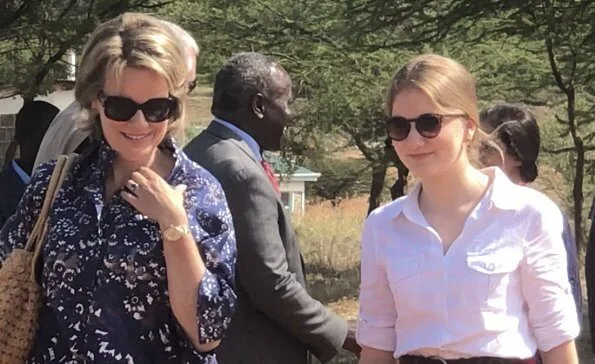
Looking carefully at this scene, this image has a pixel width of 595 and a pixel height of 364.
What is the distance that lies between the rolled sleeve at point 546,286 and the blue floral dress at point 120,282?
2.51ft

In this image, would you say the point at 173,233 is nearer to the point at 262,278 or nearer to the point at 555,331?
the point at 555,331

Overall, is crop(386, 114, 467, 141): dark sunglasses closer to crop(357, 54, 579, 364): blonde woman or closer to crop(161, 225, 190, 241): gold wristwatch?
crop(357, 54, 579, 364): blonde woman

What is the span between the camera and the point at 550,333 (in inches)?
103

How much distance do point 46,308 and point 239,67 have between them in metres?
1.56

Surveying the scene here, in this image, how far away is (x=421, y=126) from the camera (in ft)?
8.74

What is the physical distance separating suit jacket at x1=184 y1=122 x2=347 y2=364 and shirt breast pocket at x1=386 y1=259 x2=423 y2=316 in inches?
32.9

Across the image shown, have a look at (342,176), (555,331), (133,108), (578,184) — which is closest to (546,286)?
(555,331)

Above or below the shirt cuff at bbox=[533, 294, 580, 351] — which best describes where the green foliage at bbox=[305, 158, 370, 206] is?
below

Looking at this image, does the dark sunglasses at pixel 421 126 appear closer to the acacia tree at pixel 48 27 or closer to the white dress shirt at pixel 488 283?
the white dress shirt at pixel 488 283

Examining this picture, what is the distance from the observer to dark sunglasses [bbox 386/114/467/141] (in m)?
2.66

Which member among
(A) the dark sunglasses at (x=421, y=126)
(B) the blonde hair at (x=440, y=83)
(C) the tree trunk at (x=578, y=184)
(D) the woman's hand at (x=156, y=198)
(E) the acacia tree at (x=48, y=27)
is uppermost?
(B) the blonde hair at (x=440, y=83)

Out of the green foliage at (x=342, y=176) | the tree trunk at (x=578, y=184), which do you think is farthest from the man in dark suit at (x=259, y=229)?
the green foliage at (x=342, y=176)

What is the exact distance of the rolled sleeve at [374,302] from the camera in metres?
2.78

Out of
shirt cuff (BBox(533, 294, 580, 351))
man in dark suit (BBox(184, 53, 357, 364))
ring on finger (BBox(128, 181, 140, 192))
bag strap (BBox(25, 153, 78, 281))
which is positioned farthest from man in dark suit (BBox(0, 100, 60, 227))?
shirt cuff (BBox(533, 294, 580, 351))
